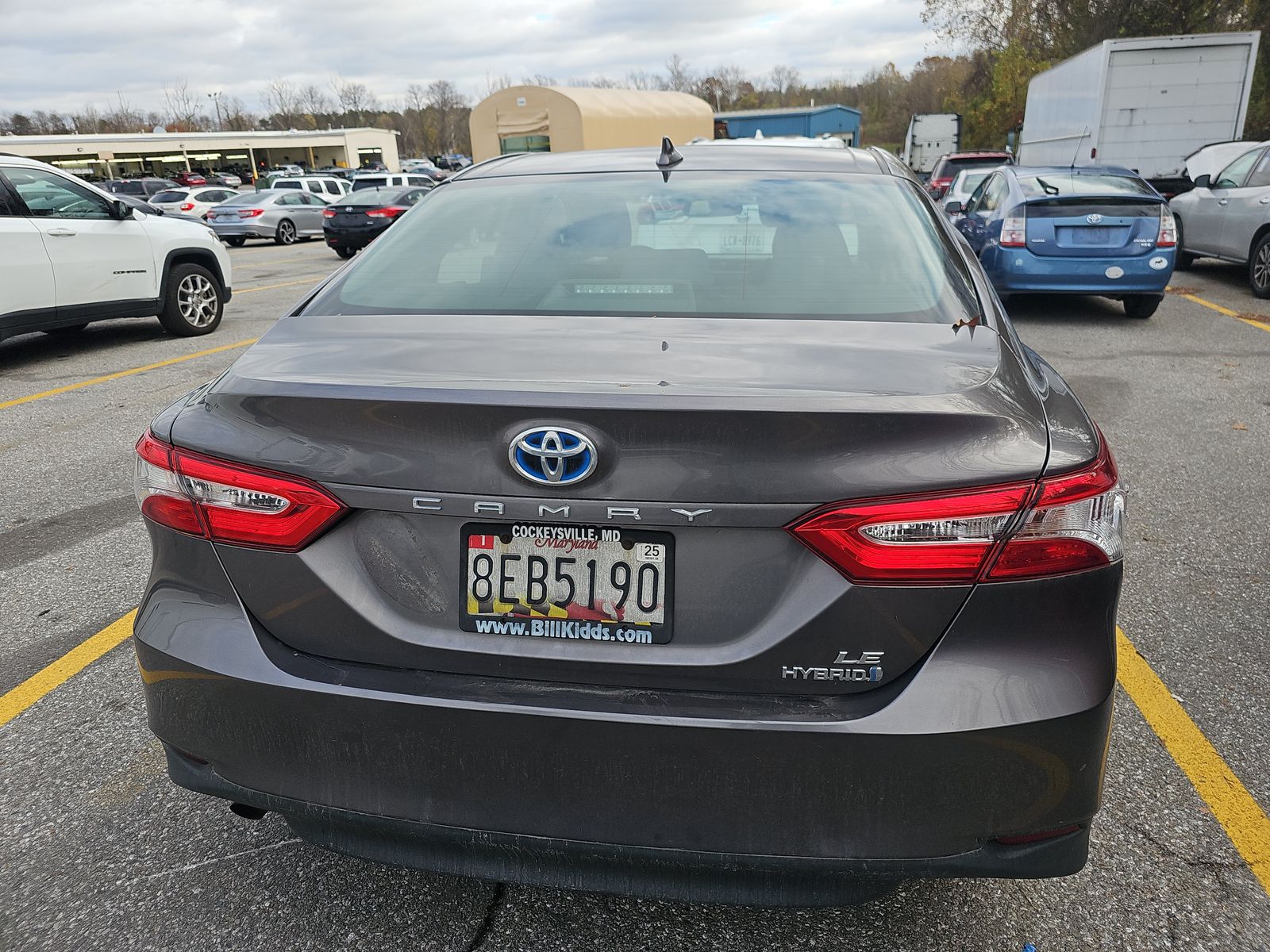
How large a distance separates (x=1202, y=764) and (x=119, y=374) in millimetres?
8539

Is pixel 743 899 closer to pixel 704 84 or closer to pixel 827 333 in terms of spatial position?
pixel 827 333

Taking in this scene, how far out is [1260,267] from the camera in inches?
437

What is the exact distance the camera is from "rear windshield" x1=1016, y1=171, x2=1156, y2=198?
387 inches

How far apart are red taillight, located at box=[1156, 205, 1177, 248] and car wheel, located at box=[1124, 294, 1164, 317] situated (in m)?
0.56

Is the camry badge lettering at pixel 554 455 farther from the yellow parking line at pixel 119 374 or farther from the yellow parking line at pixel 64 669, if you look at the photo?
the yellow parking line at pixel 119 374

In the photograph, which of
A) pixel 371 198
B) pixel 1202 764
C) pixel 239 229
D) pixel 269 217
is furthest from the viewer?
pixel 269 217

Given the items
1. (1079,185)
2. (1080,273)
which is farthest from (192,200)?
(1080,273)

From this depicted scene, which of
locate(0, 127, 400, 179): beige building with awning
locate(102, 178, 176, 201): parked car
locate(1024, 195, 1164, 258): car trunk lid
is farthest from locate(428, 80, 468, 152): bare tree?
locate(1024, 195, 1164, 258): car trunk lid

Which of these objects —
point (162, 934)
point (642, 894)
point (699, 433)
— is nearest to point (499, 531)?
point (699, 433)

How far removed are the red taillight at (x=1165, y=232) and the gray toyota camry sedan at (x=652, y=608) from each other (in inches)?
353

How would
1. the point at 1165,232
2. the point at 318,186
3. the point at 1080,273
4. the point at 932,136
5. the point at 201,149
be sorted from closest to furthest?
the point at 1165,232 < the point at 1080,273 < the point at 318,186 < the point at 932,136 < the point at 201,149

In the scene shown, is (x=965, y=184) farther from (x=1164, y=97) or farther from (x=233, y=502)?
(x=233, y=502)

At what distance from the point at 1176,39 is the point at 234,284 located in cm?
1648

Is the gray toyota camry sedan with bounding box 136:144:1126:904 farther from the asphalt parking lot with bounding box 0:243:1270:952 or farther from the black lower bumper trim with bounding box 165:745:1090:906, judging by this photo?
the asphalt parking lot with bounding box 0:243:1270:952
